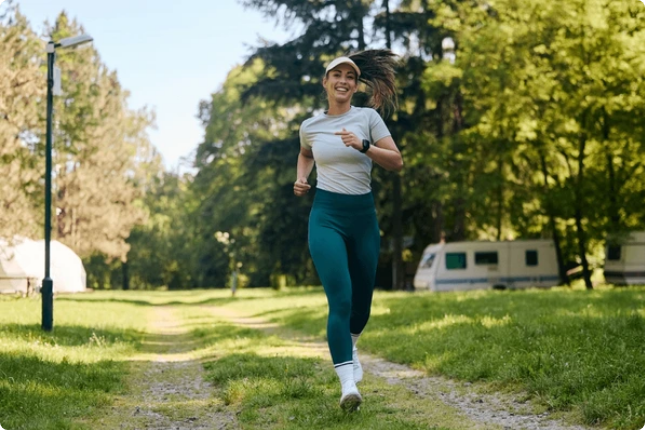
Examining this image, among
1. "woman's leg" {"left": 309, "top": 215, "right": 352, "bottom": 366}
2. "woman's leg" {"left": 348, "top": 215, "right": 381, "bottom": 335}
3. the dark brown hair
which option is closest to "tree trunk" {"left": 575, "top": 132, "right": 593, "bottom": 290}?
the dark brown hair

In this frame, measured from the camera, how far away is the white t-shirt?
19.9 feet

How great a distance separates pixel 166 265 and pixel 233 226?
21.8 meters

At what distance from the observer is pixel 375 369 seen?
376 inches

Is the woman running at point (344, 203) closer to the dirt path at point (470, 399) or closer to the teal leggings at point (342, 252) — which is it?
the teal leggings at point (342, 252)

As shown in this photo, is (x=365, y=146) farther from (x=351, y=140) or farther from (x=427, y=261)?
(x=427, y=261)

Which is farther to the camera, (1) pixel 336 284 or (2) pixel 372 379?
(2) pixel 372 379

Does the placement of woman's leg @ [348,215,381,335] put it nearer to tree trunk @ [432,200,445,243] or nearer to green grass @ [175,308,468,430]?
green grass @ [175,308,468,430]

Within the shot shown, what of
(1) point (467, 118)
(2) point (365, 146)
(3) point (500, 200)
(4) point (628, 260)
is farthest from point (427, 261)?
(2) point (365, 146)

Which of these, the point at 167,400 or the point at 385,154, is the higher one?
the point at 385,154

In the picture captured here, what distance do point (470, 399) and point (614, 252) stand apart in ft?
91.7

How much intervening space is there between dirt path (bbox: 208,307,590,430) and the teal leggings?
1.25 meters

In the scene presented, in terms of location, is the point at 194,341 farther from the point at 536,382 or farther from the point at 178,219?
the point at 178,219

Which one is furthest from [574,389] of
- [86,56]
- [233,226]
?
[233,226]

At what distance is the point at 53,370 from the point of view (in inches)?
328
